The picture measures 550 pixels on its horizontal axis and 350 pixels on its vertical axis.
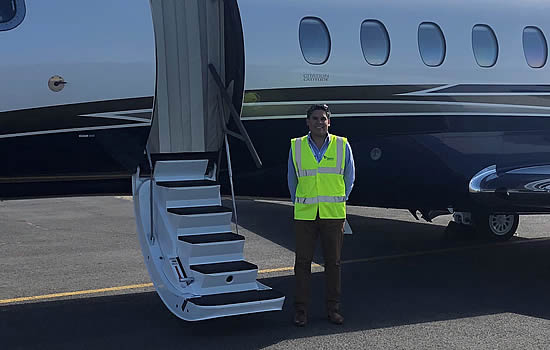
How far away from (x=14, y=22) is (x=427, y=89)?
4541 millimetres

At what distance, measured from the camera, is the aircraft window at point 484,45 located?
862 centimetres

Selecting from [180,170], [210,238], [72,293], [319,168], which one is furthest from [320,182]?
[72,293]

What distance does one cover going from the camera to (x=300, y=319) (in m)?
6.46

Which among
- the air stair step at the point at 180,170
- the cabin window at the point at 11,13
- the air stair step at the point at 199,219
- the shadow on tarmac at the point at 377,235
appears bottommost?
the shadow on tarmac at the point at 377,235

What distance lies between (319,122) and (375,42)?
2.02 m

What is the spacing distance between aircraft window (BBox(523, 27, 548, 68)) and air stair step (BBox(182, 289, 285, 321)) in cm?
489

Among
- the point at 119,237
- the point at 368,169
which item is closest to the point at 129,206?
the point at 119,237

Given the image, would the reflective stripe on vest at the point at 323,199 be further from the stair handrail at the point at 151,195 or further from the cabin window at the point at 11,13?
the cabin window at the point at 11,13

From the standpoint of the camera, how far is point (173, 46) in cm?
713

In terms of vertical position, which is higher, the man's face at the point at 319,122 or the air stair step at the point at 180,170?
the man's face at the point at 319,122

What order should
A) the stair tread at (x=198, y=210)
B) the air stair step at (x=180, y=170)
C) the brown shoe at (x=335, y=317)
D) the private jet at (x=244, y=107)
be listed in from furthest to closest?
the air stair step at (x=180, y=170) < the stair tread at (x=198, y=210) < the brown shoe at (x=335, y=317) < the private jet at (x=244, y=107)

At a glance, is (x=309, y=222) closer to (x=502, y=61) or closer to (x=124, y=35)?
(x=124, y=35)

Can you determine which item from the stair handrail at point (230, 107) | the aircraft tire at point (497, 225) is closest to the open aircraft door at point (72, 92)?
the stair handrail at point (230, 107)

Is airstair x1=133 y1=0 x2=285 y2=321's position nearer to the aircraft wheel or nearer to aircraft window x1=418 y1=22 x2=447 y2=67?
aircraft window x1=418 y1=22 x2=447 y2=67
